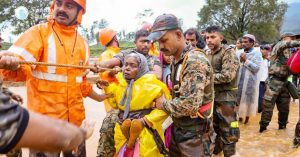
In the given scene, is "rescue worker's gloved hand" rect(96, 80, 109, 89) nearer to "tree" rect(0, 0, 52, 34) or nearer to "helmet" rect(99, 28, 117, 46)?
"helmet" rect(99, 28, 117, 46)

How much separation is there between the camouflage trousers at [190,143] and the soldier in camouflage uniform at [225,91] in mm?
1287

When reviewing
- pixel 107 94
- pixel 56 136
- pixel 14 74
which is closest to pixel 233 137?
pixel 107 94

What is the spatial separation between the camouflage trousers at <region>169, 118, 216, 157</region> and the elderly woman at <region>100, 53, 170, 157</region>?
137 mm

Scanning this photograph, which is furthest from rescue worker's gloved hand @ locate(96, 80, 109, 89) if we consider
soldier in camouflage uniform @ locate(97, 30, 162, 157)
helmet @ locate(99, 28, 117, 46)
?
helmet @ locate(99, 28, 117, 46)

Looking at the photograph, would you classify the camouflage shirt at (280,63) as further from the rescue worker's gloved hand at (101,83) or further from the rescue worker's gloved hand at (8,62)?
the rescue worker's gloved hand at (8,62)

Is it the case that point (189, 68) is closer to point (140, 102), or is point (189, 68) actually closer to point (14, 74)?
point (140, 102)

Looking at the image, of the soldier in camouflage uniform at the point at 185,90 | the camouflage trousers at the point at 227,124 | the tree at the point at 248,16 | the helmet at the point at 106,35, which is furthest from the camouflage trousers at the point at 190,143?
the tree at the point at 248,16

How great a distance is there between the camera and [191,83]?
8.05 feet

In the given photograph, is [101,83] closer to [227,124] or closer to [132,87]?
[132,87]

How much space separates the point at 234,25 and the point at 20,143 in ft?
146

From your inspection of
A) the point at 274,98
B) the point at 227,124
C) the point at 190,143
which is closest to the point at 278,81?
the point at 274,98

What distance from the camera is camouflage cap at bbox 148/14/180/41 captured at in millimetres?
2594

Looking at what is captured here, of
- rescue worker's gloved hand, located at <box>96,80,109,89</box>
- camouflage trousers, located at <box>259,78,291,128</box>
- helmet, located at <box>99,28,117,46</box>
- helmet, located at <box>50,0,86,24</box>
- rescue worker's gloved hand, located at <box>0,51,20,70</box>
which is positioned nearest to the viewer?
rescue worker's gloved hand, located at <box>0,51,20,70</box>

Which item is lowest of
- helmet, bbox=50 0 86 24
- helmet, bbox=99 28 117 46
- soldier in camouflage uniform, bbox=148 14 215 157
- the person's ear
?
soldier in camouflage uniform, bbox=148 14 215 157
